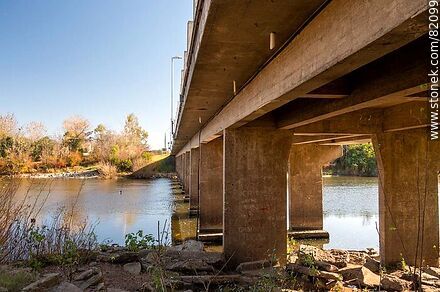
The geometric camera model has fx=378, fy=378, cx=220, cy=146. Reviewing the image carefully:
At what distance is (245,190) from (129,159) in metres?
58.2

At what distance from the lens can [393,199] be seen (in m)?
10.3

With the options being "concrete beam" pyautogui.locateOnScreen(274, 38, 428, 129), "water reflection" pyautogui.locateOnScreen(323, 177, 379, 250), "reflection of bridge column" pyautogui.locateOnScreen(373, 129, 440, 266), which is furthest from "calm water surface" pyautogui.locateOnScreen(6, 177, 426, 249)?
"concrete beam" pyautogui.locateOnScreen(274, 38, 428, 129)

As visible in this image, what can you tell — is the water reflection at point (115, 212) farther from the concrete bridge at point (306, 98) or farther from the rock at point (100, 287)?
the rock at point (100, 287)

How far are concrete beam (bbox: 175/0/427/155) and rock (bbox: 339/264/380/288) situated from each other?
443cm

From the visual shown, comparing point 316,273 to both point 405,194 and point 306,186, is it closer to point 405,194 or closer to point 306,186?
point 405,194

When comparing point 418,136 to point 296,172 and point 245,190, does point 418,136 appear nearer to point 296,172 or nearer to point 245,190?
point 245,190

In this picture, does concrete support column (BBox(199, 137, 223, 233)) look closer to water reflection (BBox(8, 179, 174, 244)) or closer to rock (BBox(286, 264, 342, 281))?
water reflection (BBox(8, 179, 174, 244))

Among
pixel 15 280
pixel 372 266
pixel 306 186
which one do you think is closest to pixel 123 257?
pixel 15 280

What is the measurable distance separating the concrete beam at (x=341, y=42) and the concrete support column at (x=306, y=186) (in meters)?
12.1

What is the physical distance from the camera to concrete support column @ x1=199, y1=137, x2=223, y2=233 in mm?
17812

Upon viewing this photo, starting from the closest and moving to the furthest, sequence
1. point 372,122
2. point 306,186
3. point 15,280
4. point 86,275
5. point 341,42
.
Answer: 1. point 341,42
2. point 15,280
3. point 86,275
4. point 372,122
5. point 306,186

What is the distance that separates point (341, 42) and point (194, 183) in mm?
20807

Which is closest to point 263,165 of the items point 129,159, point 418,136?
point 418,136

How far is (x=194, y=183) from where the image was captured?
24.0 metres
